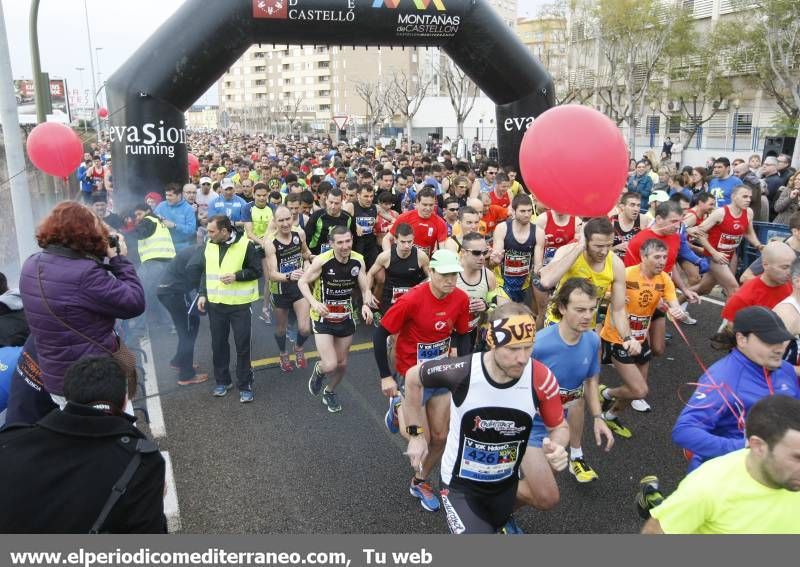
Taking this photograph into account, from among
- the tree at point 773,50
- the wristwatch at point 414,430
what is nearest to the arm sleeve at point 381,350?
the wristwatch at point 414,430

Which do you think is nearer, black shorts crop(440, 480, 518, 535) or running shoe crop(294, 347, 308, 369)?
black shorts crop(440, 480, 518, 535)

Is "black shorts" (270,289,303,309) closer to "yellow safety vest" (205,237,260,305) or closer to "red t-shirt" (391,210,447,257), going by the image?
"yellow safety vest" (205,237,260,305)

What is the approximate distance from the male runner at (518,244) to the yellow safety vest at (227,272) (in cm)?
269

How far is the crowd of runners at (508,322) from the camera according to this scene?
3045 millimetres

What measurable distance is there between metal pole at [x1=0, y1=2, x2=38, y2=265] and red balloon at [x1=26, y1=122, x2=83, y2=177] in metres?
1.40

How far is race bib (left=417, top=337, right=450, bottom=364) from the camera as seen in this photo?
4.72 m

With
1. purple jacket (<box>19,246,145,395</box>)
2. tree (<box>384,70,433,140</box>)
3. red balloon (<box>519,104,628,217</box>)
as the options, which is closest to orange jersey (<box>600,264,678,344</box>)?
red balloon (<box>519,104,628,217</box>)

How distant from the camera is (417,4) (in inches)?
372

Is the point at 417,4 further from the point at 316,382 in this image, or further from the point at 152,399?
the point at 152,399

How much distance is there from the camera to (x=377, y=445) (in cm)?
506

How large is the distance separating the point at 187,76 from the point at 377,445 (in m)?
6.62

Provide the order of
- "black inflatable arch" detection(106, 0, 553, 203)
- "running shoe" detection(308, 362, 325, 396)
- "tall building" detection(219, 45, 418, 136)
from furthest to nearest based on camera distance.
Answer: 1. "tall building" detection(219, 45, 418, 136)
2. "black inflatable arch" detection(106, 0, 553, 203)
3. "running shoe" detection(308, 362, 325, 396)

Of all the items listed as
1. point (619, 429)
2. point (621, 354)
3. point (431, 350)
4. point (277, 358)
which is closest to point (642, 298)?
point (621, 354)
